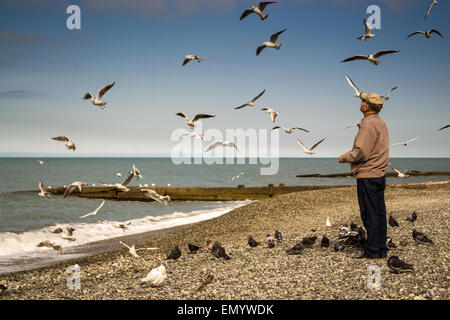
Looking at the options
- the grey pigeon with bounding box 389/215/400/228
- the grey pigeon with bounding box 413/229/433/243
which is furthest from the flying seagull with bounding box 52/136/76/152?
the grey pigeon with bounding box 389/215/400/228

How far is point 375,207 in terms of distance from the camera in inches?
301

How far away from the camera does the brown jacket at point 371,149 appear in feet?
24.6

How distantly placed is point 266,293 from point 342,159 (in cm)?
299

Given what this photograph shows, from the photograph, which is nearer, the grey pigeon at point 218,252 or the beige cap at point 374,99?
the beige cap at point 374,99

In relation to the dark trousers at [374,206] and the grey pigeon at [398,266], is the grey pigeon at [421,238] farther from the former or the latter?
the grey pigeon at [398,266]

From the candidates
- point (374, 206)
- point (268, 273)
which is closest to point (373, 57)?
point (374, 206)

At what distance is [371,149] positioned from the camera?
7535 mm

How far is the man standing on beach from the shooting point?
752 cm

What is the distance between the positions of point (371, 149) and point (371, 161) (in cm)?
24

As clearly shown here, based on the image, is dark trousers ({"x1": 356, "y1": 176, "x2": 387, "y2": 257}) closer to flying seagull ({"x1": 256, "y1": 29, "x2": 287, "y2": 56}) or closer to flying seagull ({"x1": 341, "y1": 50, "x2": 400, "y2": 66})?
flying seagull ({"x1": 341, "y1": 50, "x2": 400, "y2": 66})

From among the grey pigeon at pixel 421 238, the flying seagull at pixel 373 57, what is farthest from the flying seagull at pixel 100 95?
the grey pigeon at pixel 421 238
